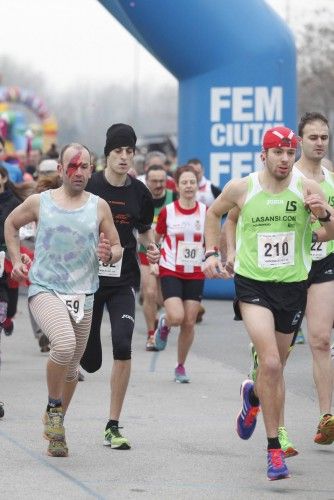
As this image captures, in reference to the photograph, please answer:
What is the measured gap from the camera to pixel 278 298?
7555mm

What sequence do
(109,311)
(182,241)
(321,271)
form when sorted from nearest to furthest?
(109,311) → (321,271) → (182,241)

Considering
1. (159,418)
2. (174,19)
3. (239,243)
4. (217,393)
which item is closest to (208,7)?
(174,19)

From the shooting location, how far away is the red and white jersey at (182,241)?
11.7 meters

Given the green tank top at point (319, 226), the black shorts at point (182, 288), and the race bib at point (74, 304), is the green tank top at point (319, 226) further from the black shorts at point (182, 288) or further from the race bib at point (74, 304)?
the black shorts at point (182, 288)

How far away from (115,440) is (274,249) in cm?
154

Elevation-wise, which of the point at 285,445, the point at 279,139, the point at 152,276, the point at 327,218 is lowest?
the point at 285,445

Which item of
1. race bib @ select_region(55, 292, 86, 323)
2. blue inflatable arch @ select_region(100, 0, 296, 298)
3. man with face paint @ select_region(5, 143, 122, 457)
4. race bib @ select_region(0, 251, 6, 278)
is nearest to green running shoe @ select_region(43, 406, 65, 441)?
man with face paint @ select_region(5, 143, 122, 457)

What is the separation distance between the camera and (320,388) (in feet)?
27.5

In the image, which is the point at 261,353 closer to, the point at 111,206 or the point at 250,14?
the point at 111,206

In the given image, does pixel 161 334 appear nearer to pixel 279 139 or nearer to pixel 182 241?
pixel 182 241

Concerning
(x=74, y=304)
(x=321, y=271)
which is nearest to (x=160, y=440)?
(x=74, y=304)

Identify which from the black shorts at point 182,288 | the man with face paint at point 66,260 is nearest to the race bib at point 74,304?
the man with face paint at point 66,260

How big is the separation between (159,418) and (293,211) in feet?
7.78

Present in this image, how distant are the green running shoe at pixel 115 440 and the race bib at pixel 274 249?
1.40 m
